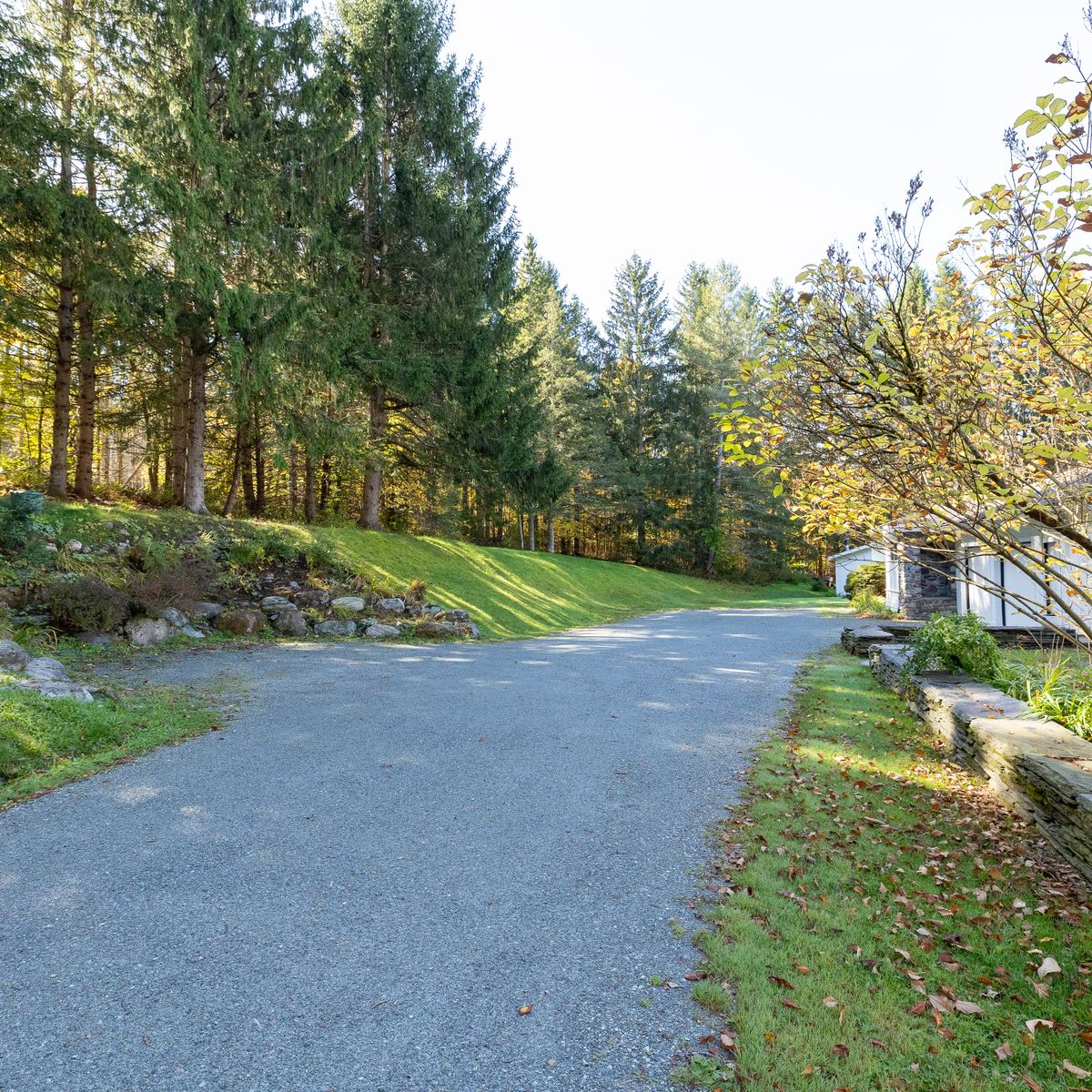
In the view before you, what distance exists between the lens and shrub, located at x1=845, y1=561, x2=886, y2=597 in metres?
22.1

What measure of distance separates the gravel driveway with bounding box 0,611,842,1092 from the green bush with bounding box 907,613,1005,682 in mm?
2578

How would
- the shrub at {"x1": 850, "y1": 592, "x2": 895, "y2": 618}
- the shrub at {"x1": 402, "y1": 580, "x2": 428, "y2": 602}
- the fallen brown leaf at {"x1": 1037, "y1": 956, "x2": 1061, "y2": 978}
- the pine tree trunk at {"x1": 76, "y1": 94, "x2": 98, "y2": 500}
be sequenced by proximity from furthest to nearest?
the shrub at {"x1": 850, "y1": 592, "x2": 895, "y2": 618}
the shrub at {"x1": 402, "y1": 580, "x2": 428, "y2": 602}
the pine tree trunk at {"x1": 76, "y1": 94, "x2": 98, "y2": 500}
the fallen brown leaf at {"x1": 1037, "y1": 956, "x2": 1061, "y2": 978}

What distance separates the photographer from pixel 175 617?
9.54 metres

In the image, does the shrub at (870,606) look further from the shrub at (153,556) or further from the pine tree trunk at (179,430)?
the pine tree trunk at (179,430)

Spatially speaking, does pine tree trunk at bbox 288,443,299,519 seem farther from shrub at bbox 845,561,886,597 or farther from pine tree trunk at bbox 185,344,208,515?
shrub at bbox 845,561,886,597

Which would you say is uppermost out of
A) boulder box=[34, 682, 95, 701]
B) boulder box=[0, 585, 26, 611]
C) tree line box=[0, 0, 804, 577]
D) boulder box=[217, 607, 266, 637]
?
tree line box=[0, 0, 804, 577]

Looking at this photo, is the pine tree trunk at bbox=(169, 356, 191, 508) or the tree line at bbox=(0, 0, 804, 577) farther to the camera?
the pine tree trunk at bbox=(169, 356, 191, 508)

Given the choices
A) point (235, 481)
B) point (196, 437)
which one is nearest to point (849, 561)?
point (235, 481)

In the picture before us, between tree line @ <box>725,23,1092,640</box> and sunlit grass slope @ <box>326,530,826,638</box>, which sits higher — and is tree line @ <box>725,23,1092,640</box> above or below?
above

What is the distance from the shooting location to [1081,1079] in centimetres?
222

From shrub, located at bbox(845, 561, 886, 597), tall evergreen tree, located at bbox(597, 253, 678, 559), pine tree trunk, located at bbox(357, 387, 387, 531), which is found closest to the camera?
pine tree trunk, located at bbox(357, 387, 387, 531)

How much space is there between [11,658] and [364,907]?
17.0ft

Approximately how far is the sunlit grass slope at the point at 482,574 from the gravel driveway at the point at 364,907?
7079 mm

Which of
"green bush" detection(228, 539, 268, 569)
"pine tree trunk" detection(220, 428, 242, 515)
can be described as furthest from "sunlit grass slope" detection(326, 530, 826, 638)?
"pine tree trunk" detection(220, 428, 242, 515)
